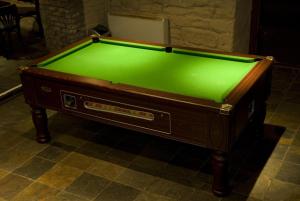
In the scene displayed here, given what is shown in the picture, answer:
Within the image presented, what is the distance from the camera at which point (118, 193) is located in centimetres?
333

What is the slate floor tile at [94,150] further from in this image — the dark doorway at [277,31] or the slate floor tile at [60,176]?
the dark doorway at [277,31]

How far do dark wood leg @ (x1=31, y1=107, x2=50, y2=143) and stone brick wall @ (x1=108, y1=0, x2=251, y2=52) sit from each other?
2.34 meters

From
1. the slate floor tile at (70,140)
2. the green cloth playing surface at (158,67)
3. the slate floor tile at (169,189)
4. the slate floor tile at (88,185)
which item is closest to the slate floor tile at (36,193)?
the slate floor tile at (88,185)

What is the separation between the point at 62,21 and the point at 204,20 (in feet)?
6.59

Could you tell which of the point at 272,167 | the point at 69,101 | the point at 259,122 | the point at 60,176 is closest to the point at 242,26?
the point at 259,122

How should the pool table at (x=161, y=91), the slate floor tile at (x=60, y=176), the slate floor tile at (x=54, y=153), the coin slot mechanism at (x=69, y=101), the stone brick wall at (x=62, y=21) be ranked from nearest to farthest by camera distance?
the pool table at (x=161, y=91) < the slate floor tile at (x=60, y=176) < the coin slot mechanism at (x=69, y=101) < the slate floor tile at (x=54, y=153) < the stone brick wall at (x=62, y=21)

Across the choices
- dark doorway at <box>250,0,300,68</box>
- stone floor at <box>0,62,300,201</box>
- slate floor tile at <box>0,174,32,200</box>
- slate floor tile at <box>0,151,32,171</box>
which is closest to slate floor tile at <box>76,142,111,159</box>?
stone floor at <box>0,62,300,201</box>

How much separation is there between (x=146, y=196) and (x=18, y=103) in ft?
7.64

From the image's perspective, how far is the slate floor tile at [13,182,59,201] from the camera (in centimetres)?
333

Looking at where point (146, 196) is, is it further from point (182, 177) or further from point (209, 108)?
point (209, 108)

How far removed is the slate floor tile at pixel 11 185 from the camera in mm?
3387

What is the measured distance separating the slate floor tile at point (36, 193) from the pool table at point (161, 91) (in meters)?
0.66

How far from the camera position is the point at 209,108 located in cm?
Answer: 290

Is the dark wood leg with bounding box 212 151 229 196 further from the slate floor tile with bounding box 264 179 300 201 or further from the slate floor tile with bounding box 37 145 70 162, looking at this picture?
the slate floor tile with bounding box 37 145 70 162
